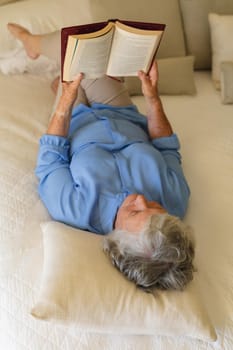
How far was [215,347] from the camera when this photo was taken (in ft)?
3.54

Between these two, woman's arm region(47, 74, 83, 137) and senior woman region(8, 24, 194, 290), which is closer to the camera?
senior woman region(8, 24, 194, 290)

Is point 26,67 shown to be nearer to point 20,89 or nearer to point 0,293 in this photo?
point 20,89

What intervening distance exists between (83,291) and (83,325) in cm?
7

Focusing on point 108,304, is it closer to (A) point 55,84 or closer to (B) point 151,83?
(B) point 151,83

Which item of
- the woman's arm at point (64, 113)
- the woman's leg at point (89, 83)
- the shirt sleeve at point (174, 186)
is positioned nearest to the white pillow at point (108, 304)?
the shirt sleeve at point (174, 186)

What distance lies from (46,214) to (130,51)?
57cm

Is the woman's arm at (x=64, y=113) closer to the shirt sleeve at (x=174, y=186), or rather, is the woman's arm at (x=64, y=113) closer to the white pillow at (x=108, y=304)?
the shirt sleeve at (x=174, y=186)

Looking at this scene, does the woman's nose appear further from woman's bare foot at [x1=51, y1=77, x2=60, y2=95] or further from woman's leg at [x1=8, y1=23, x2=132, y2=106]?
woman's bare foot at [x1=51, y1=77, x2=60, y2=95]

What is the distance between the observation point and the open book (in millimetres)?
1284

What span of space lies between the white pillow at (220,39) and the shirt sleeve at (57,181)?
3.60ft

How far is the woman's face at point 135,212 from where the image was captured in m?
1.18

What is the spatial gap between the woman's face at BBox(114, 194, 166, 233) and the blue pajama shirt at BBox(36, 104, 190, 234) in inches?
1.3

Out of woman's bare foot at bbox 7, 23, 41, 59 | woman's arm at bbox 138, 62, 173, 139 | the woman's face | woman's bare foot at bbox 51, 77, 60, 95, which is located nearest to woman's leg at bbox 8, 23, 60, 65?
woman's bare foot at bbox 7, 23, 41, 59

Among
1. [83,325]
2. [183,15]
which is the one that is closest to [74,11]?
[183,15]
